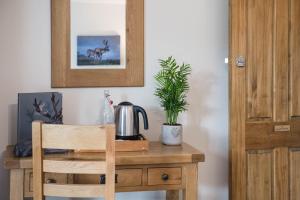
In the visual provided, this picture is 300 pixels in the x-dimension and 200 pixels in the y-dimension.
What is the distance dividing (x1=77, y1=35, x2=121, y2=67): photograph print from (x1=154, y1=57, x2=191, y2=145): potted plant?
0.32m

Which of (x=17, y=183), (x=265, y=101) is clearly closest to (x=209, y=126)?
(x=265, y=101)

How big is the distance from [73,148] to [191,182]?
28.6 inches

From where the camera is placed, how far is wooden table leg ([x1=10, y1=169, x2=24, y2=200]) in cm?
191

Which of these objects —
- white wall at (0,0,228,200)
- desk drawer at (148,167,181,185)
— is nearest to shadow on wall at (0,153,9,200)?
white wall at (0,0,228,200)

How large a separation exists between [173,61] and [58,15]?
77cm

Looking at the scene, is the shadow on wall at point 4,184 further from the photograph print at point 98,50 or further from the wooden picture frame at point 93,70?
the photograph print at point 98,50

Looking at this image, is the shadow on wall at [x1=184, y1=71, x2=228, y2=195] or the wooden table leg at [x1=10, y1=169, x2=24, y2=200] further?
the shadow on wall at [x1=184, y1=71, x2=228, y2=195]

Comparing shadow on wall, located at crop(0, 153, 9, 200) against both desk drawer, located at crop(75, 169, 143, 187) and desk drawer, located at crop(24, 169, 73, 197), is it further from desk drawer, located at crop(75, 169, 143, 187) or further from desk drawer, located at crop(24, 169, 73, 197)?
desk drawer, located at crop(75, 169, 143, 187)

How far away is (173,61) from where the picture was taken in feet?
7.95

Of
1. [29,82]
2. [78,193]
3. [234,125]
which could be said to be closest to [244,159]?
[234,125]

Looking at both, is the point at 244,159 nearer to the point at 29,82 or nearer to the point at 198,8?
the point at 198,8

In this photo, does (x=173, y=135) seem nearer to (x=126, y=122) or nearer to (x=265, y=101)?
(x=126, y=122)

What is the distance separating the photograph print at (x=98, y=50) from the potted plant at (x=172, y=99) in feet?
1.06

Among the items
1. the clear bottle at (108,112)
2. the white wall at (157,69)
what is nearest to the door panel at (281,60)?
the white wall at (157,69)
